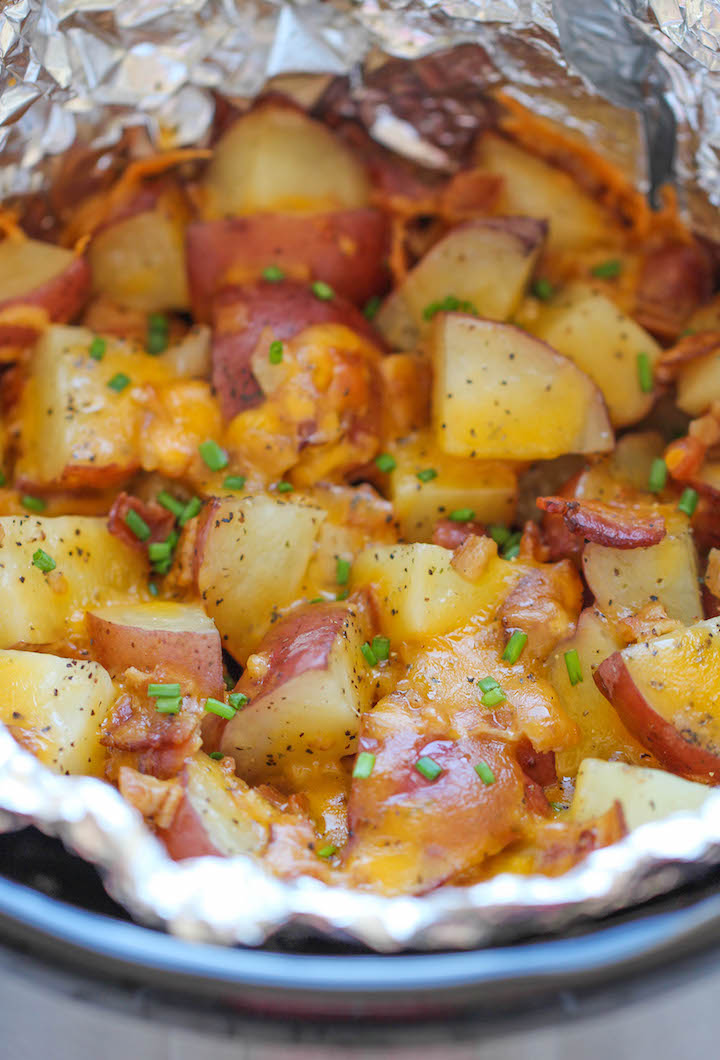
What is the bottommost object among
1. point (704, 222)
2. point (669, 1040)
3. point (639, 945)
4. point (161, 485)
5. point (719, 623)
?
point (669, 1040)

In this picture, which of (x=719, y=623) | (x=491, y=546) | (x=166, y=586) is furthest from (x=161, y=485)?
(x=719, y=623)

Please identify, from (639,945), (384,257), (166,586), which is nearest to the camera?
(639,945)

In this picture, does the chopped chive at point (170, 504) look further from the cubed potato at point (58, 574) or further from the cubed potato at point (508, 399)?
the cubed potato at point (508, 399)

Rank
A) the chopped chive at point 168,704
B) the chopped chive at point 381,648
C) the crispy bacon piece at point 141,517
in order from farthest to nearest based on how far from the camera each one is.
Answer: the crispy bacon piece at point 141,517, the chopped chive at point 381,648, the chopped chive at point 168,704

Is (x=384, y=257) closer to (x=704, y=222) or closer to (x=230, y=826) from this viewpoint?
(x=704, y=222)

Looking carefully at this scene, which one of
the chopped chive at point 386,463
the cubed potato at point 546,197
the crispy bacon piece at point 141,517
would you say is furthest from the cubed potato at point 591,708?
the cubed potato at point 546,197
